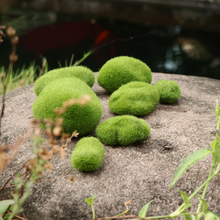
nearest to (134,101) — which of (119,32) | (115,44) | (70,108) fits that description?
(70,108)

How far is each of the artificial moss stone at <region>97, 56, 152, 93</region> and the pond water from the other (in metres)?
0.91

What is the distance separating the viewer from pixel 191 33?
272 centimetres

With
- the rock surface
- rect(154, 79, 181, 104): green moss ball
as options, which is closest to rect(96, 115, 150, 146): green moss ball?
the rock surface

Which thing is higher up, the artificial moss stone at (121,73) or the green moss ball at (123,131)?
the artificial moss stone at (121,73)

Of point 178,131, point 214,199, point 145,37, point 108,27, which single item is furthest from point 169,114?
point 108,27

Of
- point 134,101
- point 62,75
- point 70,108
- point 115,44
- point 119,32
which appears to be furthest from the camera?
point 119,32

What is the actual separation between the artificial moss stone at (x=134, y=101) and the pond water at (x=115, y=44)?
1.12m

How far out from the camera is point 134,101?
4.18 feet

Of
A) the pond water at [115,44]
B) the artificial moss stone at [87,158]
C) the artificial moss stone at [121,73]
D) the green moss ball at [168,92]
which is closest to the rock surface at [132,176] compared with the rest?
the artificial moss stone at [87,158]

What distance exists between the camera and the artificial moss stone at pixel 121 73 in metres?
1.46

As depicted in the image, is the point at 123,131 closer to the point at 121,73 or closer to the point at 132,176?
the point at 132,176

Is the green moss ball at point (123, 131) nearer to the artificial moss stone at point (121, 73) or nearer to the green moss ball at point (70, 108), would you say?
the green moss ball at point (70, 108)

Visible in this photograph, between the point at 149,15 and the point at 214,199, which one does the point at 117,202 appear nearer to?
the point at 214,199

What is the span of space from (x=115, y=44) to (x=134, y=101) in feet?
4.87
